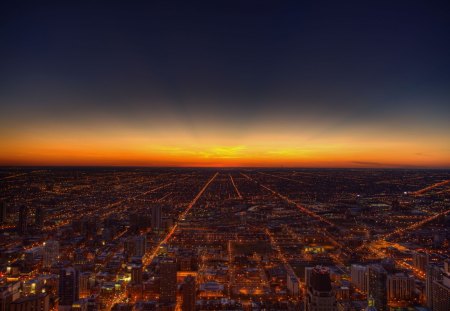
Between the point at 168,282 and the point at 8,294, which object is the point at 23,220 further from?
the point at 168,282

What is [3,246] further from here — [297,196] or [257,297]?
[297,196]

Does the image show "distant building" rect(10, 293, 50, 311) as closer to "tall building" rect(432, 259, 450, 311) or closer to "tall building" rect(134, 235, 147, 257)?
"tall building" rect(134, 235, 147, 257)

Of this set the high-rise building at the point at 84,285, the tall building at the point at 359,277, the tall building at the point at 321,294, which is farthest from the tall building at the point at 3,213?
the tall building at the point at 321,294

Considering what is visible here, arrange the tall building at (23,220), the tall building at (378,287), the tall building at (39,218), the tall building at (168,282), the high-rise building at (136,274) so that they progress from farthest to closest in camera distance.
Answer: the tall building at (39,218)
the tall building at (23,220)
the high-rise building at (136,274)
the tall building at (168,282)
the tall building at (378,287)

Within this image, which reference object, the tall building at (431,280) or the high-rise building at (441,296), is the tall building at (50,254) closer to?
the tall building at (431,280)

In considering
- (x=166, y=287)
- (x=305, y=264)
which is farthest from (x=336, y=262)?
(x=166, y=287)

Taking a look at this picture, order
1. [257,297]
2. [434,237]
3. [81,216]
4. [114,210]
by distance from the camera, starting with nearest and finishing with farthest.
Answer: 1. [257,297]
2. [434,237]
3. [81,216]
4. [114,210]
